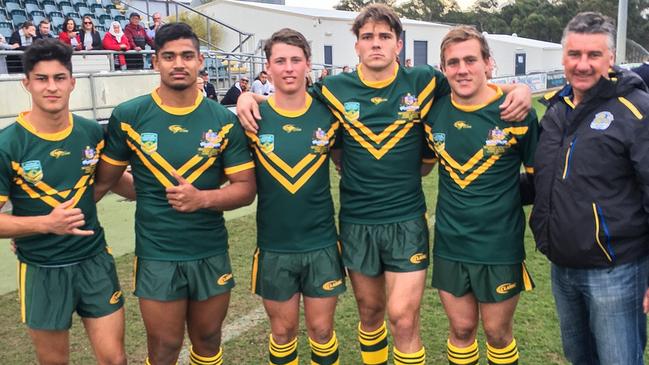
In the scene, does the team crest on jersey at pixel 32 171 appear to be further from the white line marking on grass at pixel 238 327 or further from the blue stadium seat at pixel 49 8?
the blue stadium seat at pixel 49 8

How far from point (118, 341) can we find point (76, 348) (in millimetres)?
1336

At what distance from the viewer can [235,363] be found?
413cm

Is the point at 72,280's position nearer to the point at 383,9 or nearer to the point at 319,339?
the point at 319,339

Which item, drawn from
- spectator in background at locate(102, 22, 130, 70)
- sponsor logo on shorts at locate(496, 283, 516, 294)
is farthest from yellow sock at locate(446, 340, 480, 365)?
spectator in background at locate(102, 22, 130, 70)

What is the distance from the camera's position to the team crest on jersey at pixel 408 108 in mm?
3541

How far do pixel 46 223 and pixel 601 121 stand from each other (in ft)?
8.46

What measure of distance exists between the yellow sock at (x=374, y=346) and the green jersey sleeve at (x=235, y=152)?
1225 millimetres

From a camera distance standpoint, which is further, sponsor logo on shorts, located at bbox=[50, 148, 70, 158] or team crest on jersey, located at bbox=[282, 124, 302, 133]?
team crest on jersey, located at bbox=[282, 124, 302, 133]

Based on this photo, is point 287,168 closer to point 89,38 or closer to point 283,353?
point 283,353

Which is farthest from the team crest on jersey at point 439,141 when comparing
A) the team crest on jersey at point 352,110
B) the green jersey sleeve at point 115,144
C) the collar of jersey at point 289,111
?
the green jersey sleeve at point 115,144

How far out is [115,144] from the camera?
10.9 ft

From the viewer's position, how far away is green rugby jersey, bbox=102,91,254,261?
10.7 feet

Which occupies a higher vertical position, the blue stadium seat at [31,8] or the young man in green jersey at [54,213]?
the blue stadium seat at [31,8]

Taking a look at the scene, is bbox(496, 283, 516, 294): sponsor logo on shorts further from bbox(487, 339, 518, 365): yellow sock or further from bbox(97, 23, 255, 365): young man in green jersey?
bbox(97, 23, 255, 365): young man in green jersey
